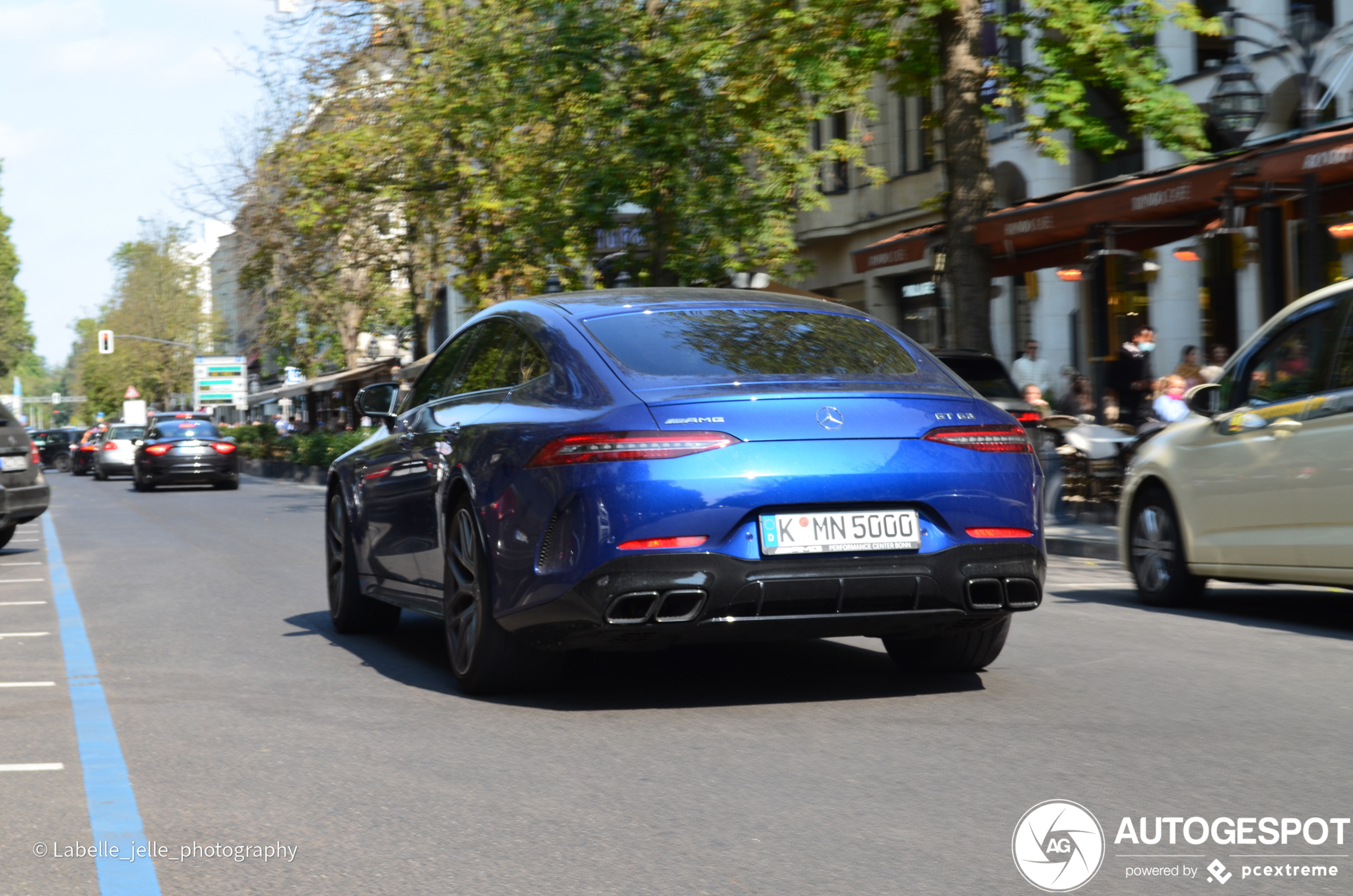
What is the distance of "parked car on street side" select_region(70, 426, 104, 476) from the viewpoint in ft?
180

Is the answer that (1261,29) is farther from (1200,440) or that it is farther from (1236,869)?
(1236,869)

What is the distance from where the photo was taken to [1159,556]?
32.4 feet

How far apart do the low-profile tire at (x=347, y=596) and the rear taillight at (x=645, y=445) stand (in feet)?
9.81

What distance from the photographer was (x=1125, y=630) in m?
8.60

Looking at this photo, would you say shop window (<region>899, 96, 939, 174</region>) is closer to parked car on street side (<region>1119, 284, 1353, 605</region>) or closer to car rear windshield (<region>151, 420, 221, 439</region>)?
car rear windshield (<region>151, 420, 221, 439</region>)

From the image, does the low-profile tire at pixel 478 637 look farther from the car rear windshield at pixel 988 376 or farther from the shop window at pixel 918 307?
the shop window at pixel 918 307

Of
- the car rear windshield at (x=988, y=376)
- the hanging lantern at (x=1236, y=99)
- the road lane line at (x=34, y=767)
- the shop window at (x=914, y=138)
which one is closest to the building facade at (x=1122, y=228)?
the shop window at (x=914, y=138)

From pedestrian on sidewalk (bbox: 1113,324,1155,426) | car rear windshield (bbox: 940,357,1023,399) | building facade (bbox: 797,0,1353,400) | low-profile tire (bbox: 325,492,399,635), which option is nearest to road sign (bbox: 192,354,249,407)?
building facade (bbox: 797,0,1353,400)

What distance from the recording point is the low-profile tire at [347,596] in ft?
28.5

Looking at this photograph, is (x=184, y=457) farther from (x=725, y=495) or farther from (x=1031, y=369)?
(x=725, y=495)

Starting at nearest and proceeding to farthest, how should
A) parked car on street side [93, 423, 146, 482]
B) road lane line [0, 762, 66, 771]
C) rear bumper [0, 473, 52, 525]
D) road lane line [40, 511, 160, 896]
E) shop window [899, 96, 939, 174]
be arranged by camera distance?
road lane line [40, 511, 160, 896]
road lane line [0, 762, 66, 771]
rear bumper [0, 473, 52, 525]
shop window [899, 96, 939, 174]
parked car on street side [93, 423, 146, 482]

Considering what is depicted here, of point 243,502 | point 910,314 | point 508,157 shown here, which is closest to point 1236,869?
point 508,157

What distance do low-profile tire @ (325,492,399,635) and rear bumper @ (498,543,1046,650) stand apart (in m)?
2.72

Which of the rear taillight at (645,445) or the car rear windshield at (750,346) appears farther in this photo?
the car rear windshield at (750,346)
